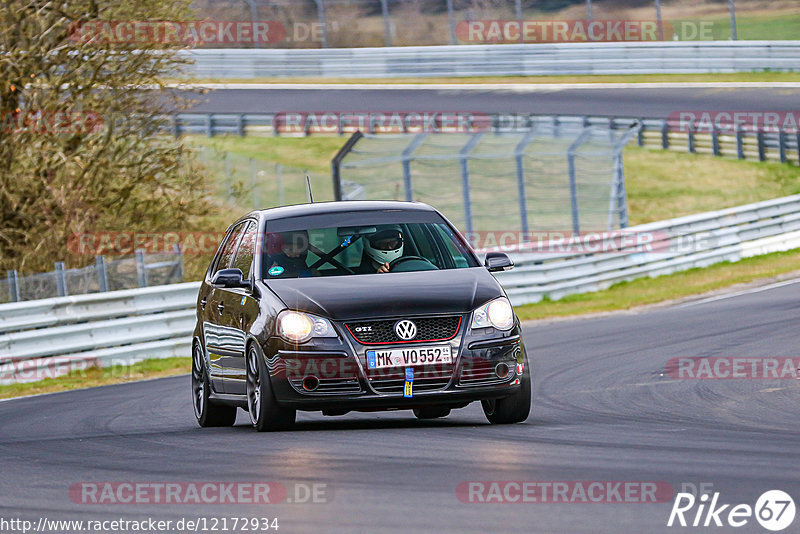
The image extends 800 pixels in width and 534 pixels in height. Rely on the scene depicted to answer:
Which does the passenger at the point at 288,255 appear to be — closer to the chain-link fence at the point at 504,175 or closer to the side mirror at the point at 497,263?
the side mirror at the point at 497,263

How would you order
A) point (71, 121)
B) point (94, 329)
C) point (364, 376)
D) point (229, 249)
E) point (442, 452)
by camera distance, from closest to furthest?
point (442, 452), point (364, 376), point (229, 249), point (94, 329), point (71, 121)

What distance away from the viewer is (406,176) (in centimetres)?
2312

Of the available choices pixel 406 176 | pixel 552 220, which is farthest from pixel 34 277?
pixel 552 220

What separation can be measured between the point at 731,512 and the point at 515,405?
3.37 m

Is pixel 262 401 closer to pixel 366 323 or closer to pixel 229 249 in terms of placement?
pixel 366 323

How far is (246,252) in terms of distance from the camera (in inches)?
400

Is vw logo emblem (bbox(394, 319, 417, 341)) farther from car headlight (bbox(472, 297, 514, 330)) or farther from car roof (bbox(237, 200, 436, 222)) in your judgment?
car roof (bbox(237, 200, 436, 222))

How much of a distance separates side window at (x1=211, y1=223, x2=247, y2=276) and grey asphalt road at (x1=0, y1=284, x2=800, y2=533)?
1.26m

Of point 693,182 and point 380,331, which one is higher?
point 380,331

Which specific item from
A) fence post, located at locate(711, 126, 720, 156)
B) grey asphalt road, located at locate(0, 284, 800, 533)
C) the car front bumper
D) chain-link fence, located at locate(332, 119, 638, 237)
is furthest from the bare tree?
fence post, located at locate(711, 126, 720, 156)

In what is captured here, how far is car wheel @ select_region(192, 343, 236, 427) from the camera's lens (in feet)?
34.1

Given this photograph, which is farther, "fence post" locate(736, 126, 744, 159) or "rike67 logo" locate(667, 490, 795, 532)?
"fence post" locate(736, 126, 744, 159)

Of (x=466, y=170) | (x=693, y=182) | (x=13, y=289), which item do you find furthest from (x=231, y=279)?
(x=693, y=182)

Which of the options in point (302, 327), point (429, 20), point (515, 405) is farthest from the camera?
point (429, 20)
